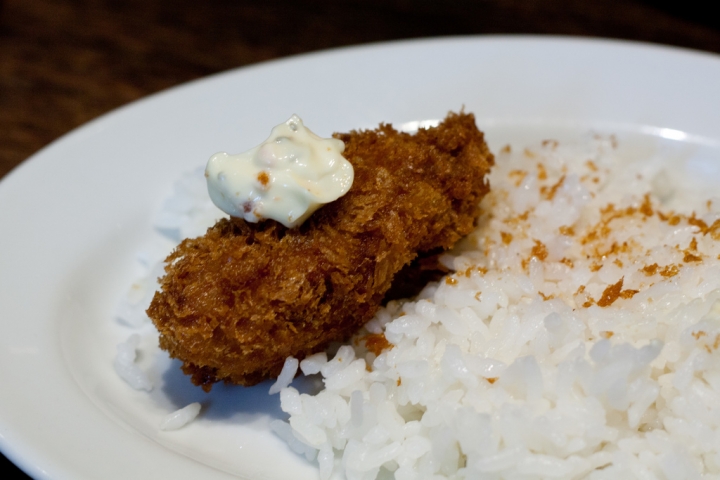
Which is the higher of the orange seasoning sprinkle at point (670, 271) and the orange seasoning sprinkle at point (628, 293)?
the orange seasoning sprinkle at point (670, 271)

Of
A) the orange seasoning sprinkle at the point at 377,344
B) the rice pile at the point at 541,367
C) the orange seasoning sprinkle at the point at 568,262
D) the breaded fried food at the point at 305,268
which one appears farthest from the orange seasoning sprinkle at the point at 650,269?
the orange seasoning sprinkle at the point at 377,344

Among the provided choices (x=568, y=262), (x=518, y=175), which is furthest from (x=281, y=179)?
(x=518, y=175)

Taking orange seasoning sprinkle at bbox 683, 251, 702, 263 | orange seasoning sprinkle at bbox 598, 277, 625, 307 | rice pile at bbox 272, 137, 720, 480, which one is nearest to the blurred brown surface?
rice pile at bbox 272, 137, 720, 480

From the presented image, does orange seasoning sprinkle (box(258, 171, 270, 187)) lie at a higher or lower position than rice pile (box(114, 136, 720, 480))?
higher

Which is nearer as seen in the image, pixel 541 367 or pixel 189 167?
pixel 541 367

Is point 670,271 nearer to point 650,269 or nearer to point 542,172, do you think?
point 650,269

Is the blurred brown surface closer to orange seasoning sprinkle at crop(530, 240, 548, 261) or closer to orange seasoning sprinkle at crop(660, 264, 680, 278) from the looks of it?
orange seasoning sprinkle at crop(530, 240, 548, 261)

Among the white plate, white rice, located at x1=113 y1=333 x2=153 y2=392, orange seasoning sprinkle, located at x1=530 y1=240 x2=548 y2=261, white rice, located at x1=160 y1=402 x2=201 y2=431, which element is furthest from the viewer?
orange seasoning sprinkle, located at x1=530 y1=240 x2=548 y2=261

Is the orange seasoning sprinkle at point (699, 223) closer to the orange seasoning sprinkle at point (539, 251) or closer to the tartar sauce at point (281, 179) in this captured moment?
the orange seasoning sprinkle at point (539, 251)
